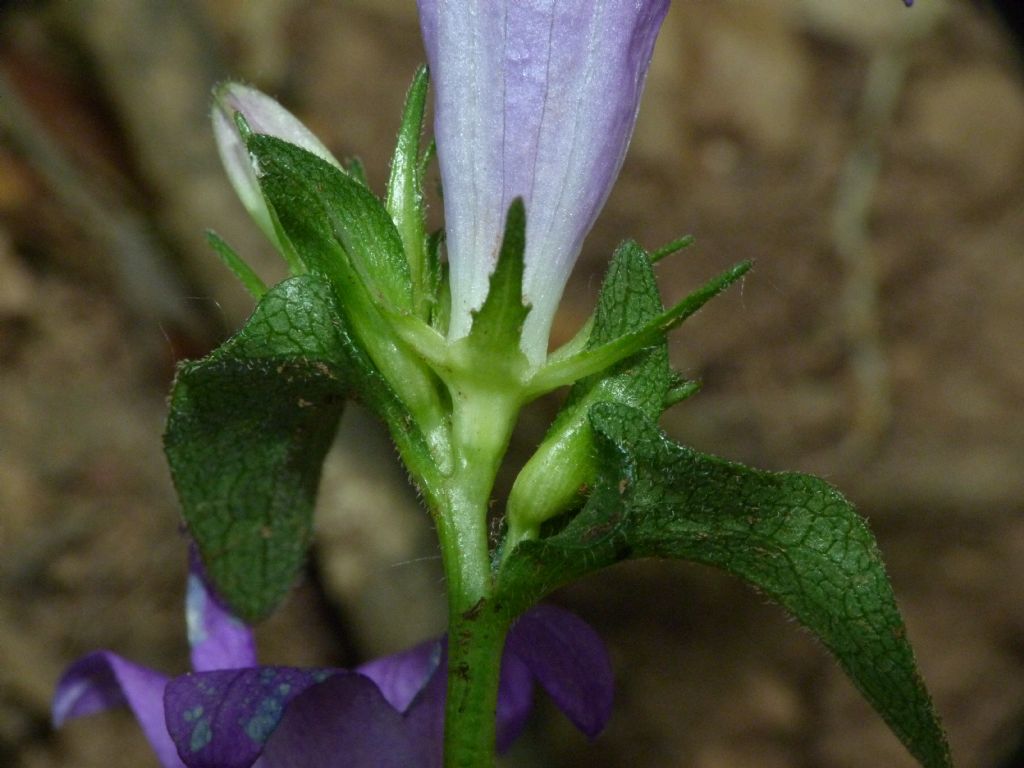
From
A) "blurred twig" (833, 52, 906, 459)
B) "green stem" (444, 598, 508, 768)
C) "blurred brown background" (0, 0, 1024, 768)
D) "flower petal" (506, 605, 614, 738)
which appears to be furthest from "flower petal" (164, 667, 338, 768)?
"blurred twig" (833, 52, 906, 459)

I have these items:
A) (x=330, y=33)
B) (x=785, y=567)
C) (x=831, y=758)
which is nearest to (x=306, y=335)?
(x=785, y=567)

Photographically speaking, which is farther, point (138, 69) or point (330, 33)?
point (330, 33)

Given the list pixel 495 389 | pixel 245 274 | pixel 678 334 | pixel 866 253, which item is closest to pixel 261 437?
pixel 245 274

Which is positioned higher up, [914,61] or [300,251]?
[914,61]

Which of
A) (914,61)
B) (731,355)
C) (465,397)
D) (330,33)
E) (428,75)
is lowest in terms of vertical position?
(465,397)

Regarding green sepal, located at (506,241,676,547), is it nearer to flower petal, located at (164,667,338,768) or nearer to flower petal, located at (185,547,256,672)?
flower petal, located at (164,667,338,768)

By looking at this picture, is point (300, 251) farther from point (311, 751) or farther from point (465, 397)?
point (311, 751)

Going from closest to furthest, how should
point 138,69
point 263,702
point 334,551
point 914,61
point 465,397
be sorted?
point 263,702
point 465,397
point 334,551
point 138,69
point 914,61
